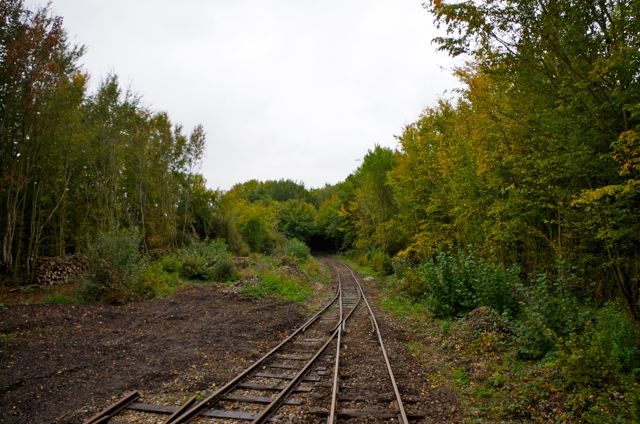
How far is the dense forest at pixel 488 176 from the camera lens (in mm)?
6625

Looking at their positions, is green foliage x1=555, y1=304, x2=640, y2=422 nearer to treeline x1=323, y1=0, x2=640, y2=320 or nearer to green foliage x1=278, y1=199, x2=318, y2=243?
treeline x1=323, y1=0, x2=640, y2=320

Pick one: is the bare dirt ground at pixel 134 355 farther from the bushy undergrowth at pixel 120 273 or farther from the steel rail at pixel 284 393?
the steel rail at pixel 284 393

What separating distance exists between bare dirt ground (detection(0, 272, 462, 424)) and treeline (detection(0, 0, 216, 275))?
4.15 meters

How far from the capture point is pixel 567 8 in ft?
23.1

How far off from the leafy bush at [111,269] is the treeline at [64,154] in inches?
49.1

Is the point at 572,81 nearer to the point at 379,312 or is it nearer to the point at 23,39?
the point at 379,312

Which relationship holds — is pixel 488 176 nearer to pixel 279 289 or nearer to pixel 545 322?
pixel 545 322

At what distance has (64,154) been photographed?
15555 millimetres

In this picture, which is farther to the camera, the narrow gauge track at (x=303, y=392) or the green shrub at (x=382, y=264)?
the green shrub at (x=382, y=264)

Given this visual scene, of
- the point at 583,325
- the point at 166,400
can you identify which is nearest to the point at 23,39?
the point at 166,400

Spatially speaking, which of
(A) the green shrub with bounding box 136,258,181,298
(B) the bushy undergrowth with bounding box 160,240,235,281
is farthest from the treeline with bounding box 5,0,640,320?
(B) the bushy undergrowth with bounding box 160,240,235,281

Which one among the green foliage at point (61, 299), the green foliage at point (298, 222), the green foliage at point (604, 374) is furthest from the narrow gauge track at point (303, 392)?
the green foliage at point (298, 222)

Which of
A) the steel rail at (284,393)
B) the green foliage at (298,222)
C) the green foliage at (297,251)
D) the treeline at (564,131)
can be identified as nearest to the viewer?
the steel rail at (284,393)

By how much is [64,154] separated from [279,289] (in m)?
10.5
